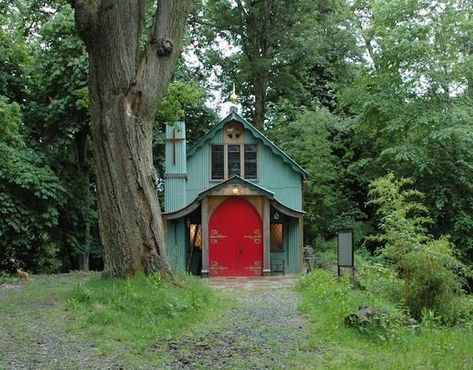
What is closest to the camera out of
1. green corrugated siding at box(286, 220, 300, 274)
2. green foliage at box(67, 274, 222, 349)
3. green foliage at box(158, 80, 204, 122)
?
green foliage at box(67, 274, 222, 349)

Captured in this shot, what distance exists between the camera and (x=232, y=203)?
18.6m

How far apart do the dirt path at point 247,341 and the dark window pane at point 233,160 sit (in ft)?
30.3

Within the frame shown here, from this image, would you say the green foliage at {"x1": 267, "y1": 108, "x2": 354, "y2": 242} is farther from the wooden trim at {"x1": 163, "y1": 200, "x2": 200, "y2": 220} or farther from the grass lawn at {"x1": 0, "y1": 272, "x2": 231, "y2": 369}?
the grass lawn at {"x1": 0, "y1": 272, "x2": 231, "y2": 369}

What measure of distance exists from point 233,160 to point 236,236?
2.81 m

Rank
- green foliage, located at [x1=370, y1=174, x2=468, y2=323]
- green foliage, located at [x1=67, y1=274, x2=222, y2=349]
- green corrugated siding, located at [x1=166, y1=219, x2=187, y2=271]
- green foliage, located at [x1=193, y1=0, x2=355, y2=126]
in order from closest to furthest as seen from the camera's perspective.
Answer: green foliage, located at [x1=67, y1=274, x2=222, y2=349], green foliage, located at [x1=370, y1=174, x2=468, y2=323], green corrugated siding, located at [x1=166, y1=219, x2=187, y2=271], green foliage, located at [x1=193, y1=0, x2=355, y2=126]

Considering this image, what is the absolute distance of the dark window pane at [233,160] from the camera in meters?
19.6

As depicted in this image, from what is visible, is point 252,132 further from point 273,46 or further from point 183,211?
point 273,46

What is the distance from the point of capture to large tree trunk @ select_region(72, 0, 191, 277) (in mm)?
9820

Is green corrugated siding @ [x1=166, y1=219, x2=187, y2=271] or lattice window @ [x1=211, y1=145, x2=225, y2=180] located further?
lattice window @ [x1=211, y1=145, x2=225, y2=180]

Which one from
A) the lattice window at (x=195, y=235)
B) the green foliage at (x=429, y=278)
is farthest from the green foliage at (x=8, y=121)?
the green foliage at (x=429, y=278)

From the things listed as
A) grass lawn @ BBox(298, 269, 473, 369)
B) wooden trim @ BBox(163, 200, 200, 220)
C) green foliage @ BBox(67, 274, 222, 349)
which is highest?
wooden trim @ BBox(163, 200, 200, 220)

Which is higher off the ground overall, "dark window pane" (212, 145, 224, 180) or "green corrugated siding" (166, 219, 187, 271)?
"dark window pane" (212, 145, 224, 180)

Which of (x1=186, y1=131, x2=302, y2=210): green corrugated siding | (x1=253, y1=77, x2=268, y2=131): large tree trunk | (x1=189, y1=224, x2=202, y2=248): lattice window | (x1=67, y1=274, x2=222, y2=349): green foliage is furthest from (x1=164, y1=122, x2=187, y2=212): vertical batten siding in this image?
(x1=67, y1=274, x2=222, y2=349): green foliage

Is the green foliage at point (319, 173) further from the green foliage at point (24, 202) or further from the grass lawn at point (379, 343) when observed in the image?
→ the grass lawn at point (379, 343)
